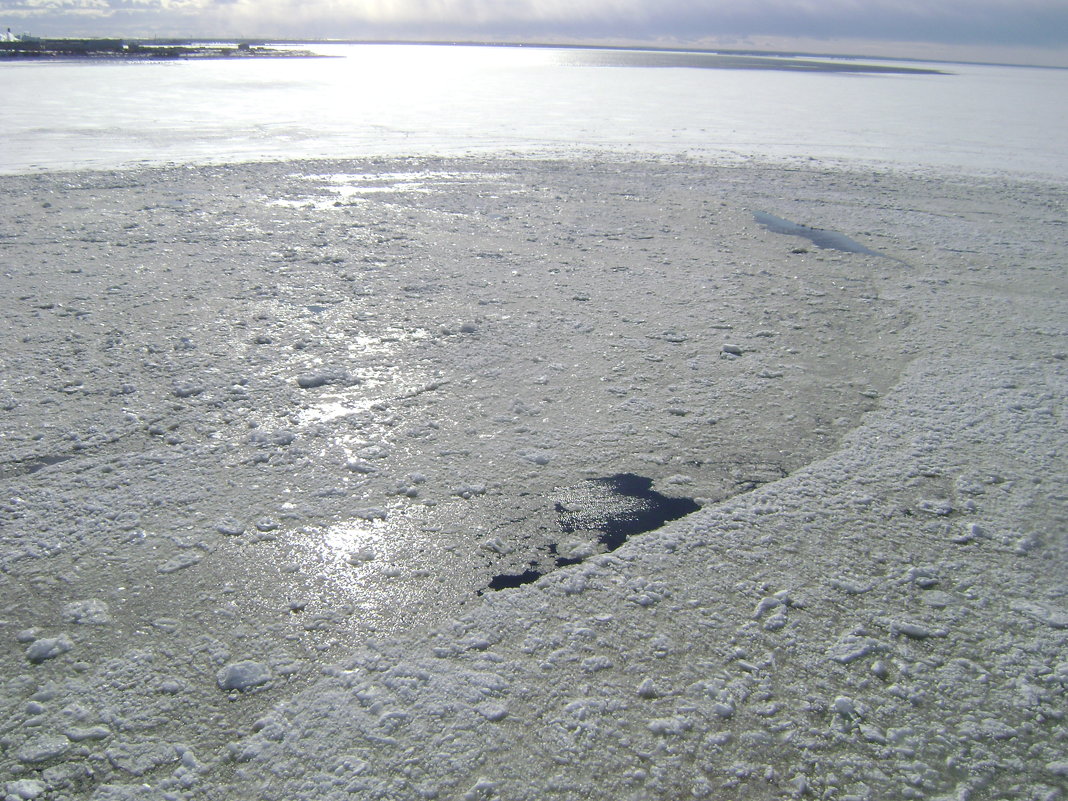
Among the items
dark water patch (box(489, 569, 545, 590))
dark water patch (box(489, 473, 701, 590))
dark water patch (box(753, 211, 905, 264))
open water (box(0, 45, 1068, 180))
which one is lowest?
dark water patch (box(489, 569, 545, 590))

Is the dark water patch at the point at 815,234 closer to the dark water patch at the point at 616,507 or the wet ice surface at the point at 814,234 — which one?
the wet ice surface at the point at 814,234

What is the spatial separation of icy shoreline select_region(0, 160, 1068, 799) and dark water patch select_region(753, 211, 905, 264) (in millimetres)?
895

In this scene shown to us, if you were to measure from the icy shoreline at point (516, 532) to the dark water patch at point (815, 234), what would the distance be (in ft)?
2.93

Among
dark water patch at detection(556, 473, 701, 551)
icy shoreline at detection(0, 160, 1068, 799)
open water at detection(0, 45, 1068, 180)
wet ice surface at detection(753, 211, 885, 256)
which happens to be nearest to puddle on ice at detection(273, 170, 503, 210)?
open water at detection(0, 45, 1068, 180)

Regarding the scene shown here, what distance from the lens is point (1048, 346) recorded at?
13.8 feet

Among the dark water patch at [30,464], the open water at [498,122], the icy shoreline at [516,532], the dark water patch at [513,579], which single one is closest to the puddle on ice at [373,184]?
the open water at [498,122]

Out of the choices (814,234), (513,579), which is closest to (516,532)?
(513,579)

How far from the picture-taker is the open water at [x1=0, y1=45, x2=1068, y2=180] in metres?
10.6

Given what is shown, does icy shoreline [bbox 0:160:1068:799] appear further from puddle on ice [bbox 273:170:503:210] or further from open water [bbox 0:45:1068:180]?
open water [bbox 0:45:1068:180]

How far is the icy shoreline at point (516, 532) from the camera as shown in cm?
176

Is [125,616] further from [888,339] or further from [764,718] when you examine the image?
[888,339]

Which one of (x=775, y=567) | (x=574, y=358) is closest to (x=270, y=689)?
(x=775, y=567)

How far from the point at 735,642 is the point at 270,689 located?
130 cm

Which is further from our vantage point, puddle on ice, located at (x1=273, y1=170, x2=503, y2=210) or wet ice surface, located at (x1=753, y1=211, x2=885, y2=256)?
puddle on ice, located at (x1=273, y1=170, x2=503, y2=210)
